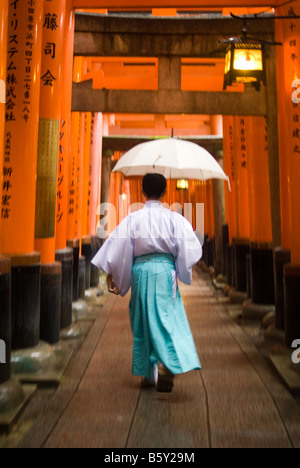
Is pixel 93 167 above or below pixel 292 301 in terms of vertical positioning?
above

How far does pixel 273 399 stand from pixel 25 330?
2628mm

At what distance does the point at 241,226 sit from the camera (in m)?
9.73

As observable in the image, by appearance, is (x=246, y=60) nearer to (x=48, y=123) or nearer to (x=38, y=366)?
(x=48, y=123)

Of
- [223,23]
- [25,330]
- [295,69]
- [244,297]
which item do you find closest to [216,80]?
[223,23]

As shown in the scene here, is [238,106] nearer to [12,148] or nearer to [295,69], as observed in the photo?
[295,69]

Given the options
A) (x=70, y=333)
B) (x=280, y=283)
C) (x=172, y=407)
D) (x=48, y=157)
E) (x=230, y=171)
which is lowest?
(x=172, y=407)

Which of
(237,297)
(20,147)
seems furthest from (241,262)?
(20,147)

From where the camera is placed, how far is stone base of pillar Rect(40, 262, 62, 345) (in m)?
5.27

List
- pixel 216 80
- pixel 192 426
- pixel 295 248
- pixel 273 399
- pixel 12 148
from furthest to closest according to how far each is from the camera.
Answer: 1. pixel 216 80
2. pixel 295 248
3. pixel 12 148
4. pixel 273 399
5. pixel 192 426

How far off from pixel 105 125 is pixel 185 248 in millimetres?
10336

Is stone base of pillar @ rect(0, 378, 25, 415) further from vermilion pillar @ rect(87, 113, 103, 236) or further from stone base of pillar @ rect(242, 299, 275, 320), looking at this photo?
vermilion pillar @ rect(87, 113, 103, 236)

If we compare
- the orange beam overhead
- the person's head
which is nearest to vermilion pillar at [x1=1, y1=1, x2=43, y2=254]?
the person's head

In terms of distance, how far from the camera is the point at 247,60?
229 inches
